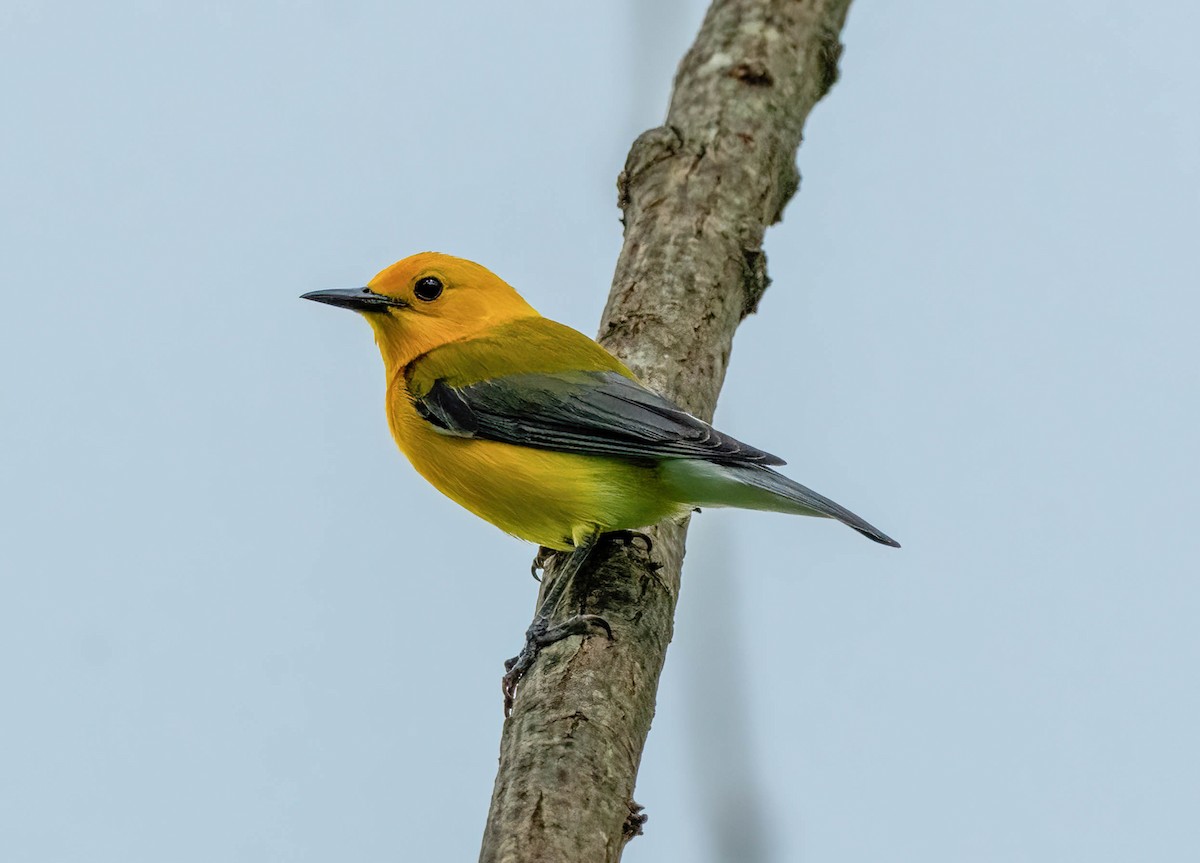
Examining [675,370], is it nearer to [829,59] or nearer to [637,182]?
[637,182]

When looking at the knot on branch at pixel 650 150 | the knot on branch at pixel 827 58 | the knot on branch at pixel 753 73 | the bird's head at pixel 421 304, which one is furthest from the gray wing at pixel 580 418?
the knot on branch at pixel 827 58

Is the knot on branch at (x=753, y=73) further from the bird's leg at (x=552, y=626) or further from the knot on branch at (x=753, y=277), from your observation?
the bird's leg at (x=552, y=626)

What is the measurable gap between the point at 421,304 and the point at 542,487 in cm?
135

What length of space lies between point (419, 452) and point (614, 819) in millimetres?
2313

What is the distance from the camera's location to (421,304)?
5.84 metres

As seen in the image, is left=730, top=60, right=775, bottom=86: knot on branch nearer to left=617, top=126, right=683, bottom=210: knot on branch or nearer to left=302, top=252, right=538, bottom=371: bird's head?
left=617, top=126, right=683, bottom=210: knot on branch

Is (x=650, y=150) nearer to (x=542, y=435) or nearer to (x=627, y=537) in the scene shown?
(x=542, y=435)

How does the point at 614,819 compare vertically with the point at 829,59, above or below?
below

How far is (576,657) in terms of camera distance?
3838 millimetres

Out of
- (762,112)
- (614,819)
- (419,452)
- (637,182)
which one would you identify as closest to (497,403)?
(419,452)

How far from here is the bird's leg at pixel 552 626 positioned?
13.0 feet

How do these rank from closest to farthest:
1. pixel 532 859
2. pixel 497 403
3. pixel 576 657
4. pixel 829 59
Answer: pixel 532 859
pixel 576 657
pixel 497 403
pixel 829 59

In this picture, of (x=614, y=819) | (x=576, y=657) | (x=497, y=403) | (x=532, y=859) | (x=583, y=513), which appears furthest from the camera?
(x=497, y=403)

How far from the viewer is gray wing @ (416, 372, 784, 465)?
4.66m
